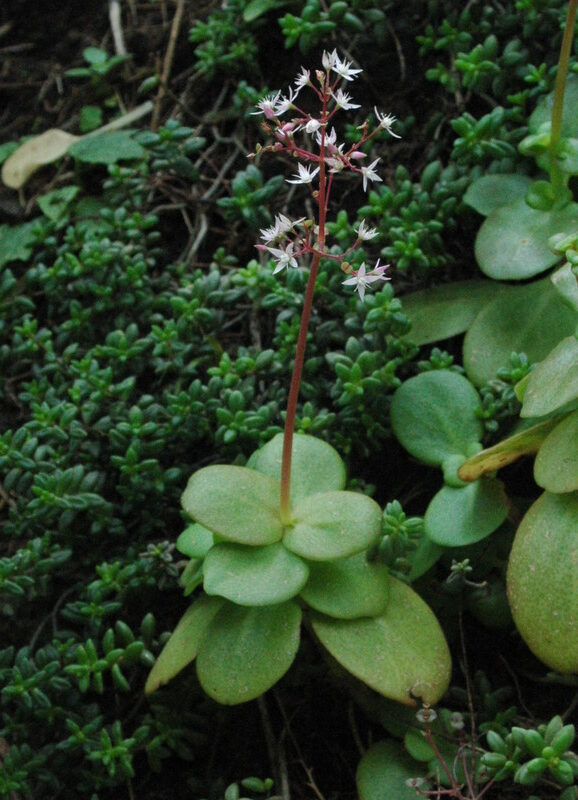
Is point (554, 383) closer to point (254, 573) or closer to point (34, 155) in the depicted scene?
point (254, 573)

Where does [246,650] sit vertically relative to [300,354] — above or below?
below

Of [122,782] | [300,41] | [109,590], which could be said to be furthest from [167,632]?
[300,41]

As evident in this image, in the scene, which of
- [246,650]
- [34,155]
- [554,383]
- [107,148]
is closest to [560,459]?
[554,383]

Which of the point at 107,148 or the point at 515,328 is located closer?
the point at 515,328

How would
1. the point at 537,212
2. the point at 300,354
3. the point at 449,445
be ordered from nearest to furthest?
the point at 300,354
the point at 449,445
the point at 537,212

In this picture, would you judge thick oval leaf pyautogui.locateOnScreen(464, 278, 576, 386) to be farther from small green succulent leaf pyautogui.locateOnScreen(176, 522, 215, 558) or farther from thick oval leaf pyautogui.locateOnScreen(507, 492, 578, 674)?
small green succulent leaf pyautogui.locateOnScreen(176, 522, 215, 558)

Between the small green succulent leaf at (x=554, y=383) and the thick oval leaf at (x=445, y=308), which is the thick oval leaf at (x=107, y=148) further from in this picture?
the small green succulent leaf at (x=554, y=383)
